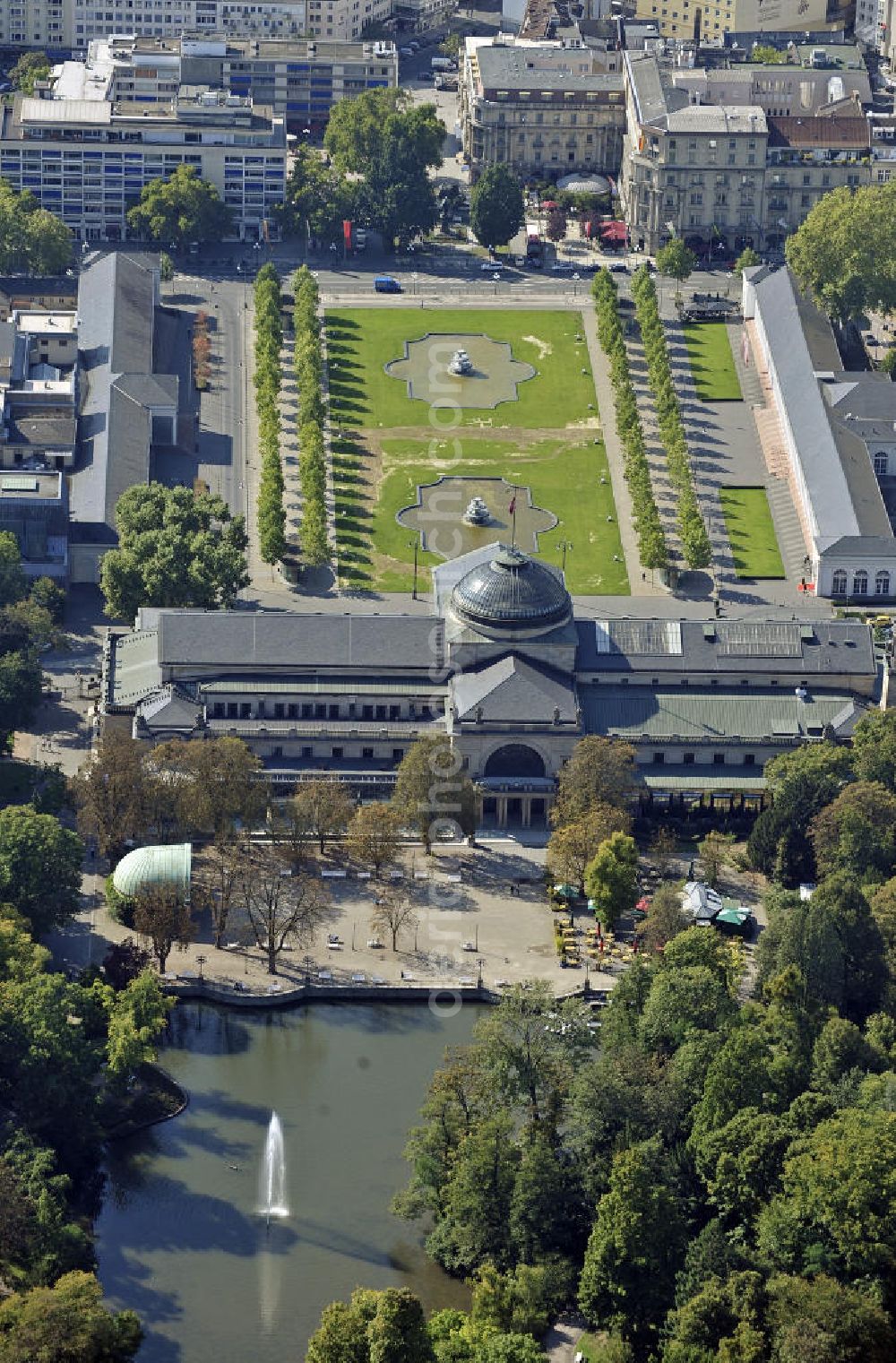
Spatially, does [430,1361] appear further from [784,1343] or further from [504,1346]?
[784,1343]

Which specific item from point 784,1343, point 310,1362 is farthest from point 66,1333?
point 784,1343

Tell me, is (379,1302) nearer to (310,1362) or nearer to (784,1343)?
(310,1362)

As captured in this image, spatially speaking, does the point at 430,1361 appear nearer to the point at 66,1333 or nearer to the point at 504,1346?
the point at 504,1346

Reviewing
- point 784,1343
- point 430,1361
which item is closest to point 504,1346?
point 430,1361

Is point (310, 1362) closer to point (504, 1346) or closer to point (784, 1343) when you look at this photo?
point (504, 1346)

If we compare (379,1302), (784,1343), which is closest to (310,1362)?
(379,1302)
